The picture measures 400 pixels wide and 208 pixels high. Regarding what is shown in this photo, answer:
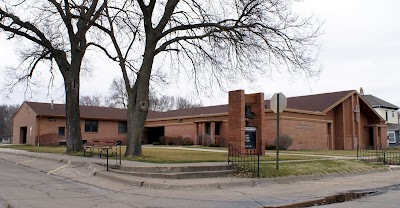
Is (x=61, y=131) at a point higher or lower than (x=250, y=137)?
higher

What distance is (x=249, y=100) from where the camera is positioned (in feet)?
71.5

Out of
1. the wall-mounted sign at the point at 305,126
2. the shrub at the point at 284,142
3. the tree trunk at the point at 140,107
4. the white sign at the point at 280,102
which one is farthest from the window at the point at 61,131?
the white sign at the point at 280,102

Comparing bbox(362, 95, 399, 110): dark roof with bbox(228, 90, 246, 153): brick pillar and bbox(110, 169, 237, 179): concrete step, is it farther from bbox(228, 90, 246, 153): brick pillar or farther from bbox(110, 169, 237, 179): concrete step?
bbox(110, 169, 237, 179): concrete step

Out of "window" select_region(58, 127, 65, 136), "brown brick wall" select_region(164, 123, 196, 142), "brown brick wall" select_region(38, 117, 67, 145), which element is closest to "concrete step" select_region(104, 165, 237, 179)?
"brown brick wall" select_region(164, 123, 196, 142)

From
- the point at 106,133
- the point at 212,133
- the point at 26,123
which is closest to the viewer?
the point at 212,133

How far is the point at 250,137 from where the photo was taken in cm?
2147

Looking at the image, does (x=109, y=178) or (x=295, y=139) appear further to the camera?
(x=295, y=139)

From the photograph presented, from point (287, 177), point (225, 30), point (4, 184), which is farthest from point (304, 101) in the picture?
point (4, 184)

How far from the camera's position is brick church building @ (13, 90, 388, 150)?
37.3m

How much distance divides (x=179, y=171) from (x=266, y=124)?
22.4 m

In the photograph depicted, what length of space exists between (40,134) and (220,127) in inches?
792

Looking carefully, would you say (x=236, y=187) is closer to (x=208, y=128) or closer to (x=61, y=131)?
(x=208, y=128)

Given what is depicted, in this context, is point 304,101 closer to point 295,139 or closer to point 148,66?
point 295,139

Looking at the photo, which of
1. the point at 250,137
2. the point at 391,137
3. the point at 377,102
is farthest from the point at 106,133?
the point at 377,102
